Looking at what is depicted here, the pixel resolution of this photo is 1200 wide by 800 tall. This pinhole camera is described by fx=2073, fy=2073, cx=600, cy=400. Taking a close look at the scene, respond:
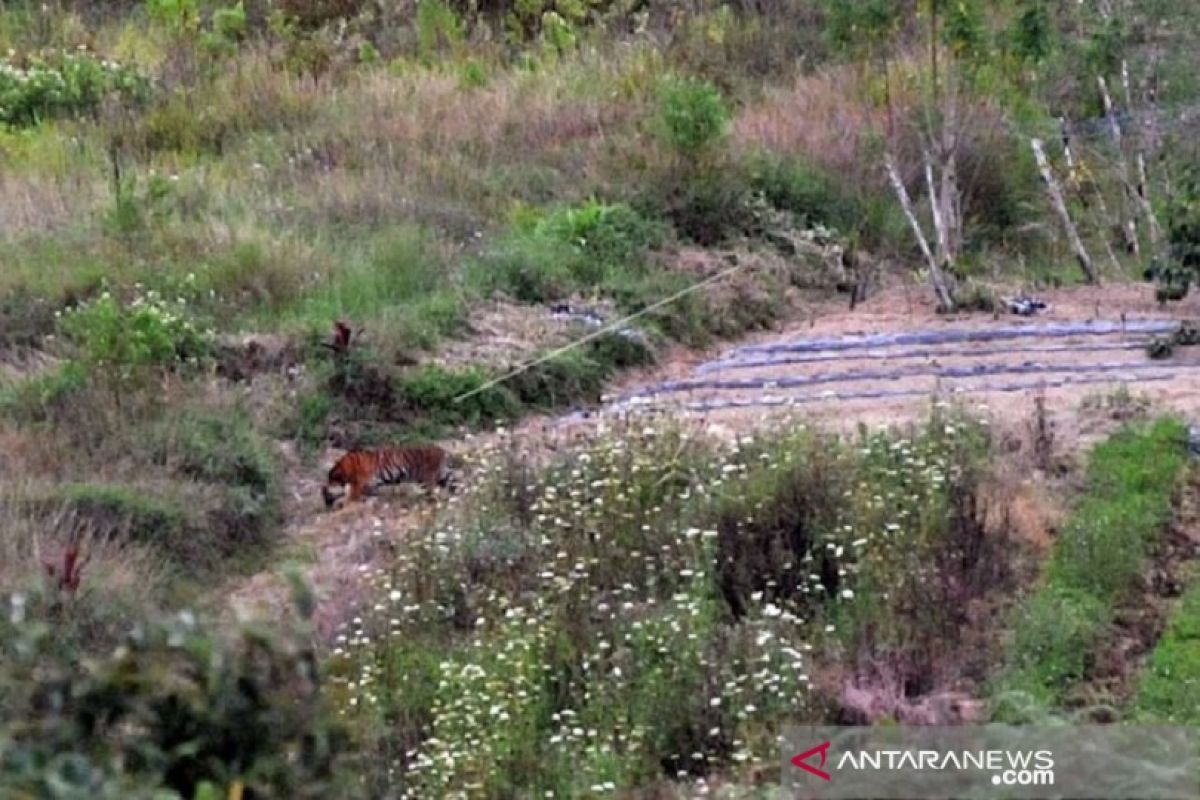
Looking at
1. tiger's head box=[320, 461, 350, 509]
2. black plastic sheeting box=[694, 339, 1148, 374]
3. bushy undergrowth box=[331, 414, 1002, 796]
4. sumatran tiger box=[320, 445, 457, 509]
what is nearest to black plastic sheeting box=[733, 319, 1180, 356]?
black plastic sheeting box=[694, 339, 1148, 374]

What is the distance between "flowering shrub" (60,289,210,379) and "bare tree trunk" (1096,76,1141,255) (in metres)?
6.25

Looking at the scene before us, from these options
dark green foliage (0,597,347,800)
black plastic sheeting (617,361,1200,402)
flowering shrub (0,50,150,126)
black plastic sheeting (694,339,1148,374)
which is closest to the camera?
dark green foliage (0,597,347,800)

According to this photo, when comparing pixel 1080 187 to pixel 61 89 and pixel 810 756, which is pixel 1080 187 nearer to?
pixel 61 89

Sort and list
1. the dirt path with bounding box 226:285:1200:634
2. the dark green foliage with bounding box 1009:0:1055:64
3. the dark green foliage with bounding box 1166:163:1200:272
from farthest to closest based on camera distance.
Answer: the dark green foliage with bounding box 1009:0:1055:64 < the dark green foliage with bounding box 1166:163:1200:272 < the dirt path with bounding box 226:285:1200:634

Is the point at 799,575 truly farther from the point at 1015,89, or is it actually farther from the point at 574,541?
the point at 1015,89

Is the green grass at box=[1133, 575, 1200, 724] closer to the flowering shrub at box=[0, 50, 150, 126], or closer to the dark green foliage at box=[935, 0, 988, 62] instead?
the dark green foliage at box=[935, 0, 988, 62]

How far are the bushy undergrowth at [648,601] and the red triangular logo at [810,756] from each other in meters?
1.55

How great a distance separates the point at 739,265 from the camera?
496 inches

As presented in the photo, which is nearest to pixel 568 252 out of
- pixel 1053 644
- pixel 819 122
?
pixel 819 122

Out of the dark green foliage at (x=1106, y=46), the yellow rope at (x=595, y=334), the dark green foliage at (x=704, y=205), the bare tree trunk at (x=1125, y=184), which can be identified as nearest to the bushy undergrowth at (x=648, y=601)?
the yellow rope at (x=595, y=334)

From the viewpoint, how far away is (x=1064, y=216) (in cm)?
1298

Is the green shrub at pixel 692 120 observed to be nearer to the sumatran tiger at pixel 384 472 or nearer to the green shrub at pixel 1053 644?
the sumatran tiger at pixel 384 472

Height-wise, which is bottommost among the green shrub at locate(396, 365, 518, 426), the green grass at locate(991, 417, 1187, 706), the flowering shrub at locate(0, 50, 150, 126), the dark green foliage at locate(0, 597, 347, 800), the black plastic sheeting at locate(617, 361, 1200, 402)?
the black plastic sheeting at locate(617, 361, 1200, 402)

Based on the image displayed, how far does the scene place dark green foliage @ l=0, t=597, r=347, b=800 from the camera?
132 inches
